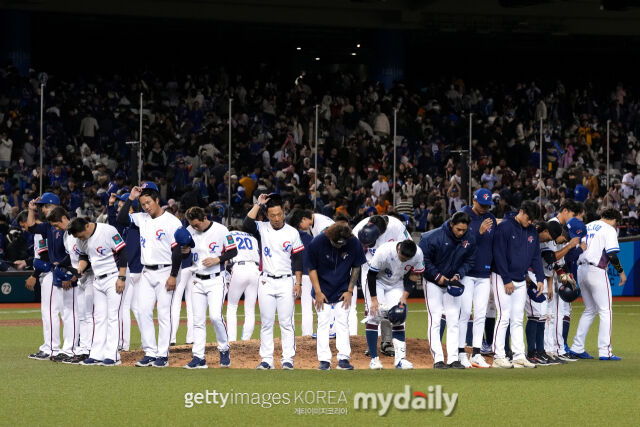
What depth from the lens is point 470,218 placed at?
12883mm

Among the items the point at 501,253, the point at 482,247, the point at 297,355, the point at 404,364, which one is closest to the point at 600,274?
the point at 501,253

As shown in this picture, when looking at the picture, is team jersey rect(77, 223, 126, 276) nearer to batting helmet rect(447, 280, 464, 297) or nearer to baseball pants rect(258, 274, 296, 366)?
baseball pants rect(258, 274, 296, 366)

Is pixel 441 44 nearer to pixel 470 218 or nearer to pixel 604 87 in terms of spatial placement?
pixel 604 87

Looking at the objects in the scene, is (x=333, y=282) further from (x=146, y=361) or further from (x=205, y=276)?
(x=146, y=361)

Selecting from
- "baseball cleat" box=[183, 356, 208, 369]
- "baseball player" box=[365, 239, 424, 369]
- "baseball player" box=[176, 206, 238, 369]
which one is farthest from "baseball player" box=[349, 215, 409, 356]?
"baseball cleat" box=[183, 356, 208, 369]

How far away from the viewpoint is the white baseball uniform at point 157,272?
510 inches

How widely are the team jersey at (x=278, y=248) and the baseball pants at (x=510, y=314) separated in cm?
260

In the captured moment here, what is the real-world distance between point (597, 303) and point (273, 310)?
4611 millimetres

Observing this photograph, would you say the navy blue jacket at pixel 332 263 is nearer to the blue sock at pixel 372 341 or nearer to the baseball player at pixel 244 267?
the blue sock at pixel 372 341

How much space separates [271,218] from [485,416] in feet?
14.2

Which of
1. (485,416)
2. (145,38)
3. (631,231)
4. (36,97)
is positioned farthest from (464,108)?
(485,416)

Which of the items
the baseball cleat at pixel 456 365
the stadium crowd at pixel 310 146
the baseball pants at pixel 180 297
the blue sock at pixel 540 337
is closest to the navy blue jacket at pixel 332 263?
the baseball cleat at pixel 456 365

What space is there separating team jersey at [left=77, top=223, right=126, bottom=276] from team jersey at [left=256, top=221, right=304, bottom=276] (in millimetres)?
1812

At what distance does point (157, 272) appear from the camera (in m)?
13.0
